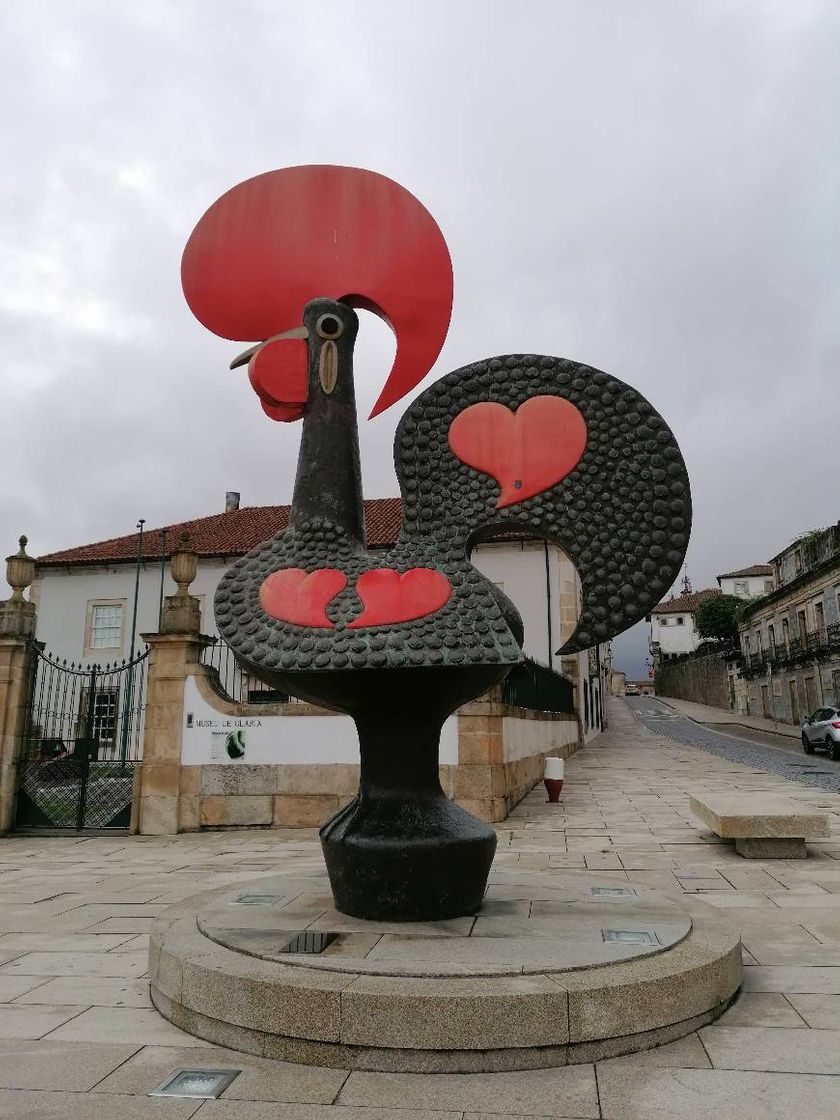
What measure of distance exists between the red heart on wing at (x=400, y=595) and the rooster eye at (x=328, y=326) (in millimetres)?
1613

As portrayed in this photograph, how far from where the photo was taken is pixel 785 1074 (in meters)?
2.89

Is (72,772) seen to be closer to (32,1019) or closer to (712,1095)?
(32,1019)

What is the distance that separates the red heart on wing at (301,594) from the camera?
4.31 meters

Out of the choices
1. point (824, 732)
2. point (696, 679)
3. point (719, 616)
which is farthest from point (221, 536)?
point (696, 679)

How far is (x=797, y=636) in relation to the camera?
3675 cm

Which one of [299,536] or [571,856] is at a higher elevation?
[299,536]

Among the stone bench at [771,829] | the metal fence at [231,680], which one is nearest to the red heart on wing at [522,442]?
the stone bench at [771,829]

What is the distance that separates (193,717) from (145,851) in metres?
1.97

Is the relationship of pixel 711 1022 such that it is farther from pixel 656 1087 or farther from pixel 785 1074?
pixel 656 1087

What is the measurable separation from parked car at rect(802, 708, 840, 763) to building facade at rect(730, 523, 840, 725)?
892cm

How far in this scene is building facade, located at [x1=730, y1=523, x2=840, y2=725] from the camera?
107 ft

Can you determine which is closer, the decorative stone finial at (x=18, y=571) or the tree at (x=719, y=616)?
the decorative stone finial at (x=18, y=571)

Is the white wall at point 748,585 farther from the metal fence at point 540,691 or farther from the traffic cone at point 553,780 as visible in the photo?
the traffic cone at point 553,780

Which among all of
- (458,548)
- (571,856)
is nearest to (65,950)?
(458,548)
